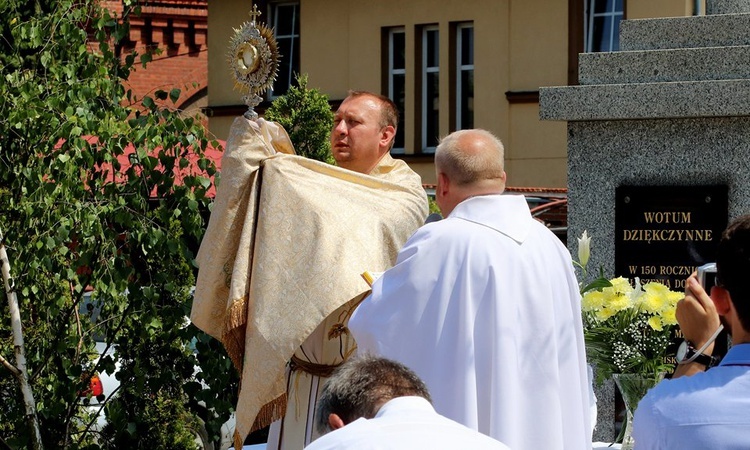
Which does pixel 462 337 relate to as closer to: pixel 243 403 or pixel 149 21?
pixel 243 403

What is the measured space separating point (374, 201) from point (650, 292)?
1119 mm

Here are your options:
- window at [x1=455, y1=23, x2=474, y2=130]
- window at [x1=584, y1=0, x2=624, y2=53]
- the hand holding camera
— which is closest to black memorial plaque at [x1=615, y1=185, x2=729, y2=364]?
the hand holding camera

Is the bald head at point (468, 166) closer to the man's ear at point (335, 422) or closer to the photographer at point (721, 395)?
the photographer at point (721, 395)

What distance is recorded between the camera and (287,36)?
84.2 ft

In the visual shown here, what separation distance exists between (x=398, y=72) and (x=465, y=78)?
1.19 m

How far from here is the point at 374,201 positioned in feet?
17.9

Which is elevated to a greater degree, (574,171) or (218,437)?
(574,171)

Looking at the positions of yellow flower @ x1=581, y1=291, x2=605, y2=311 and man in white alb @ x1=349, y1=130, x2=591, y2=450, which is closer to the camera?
man in white alb @ x1=349, y1=130, x2=591, y2=450

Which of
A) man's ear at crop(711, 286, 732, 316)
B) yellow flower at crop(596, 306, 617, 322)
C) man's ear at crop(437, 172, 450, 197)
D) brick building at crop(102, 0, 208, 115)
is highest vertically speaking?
brick building at crop(102, 0, 208, 115)

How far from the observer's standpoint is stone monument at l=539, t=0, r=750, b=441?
6480 millimetres

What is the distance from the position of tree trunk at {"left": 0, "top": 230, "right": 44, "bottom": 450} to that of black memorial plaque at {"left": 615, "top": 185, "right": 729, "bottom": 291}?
9.36ft

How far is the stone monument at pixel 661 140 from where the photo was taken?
255 inches

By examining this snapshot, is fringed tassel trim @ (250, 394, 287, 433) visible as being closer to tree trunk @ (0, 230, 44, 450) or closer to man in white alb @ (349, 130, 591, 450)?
man in white alb @ (349, 130, 591, 450)

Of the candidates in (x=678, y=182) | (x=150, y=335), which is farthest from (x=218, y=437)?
(x=678, y=182)
